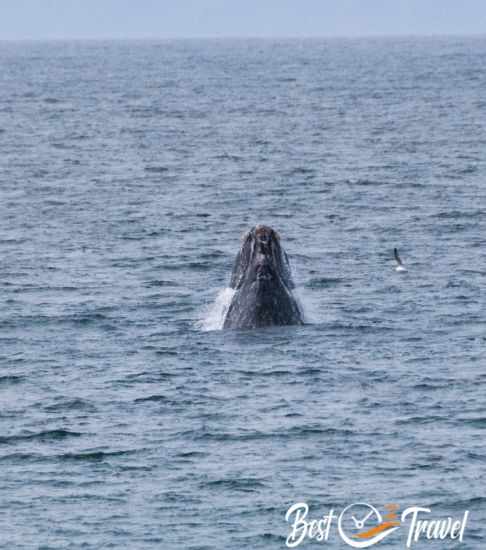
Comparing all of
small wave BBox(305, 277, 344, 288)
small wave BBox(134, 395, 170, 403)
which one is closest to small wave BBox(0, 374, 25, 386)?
small wave BBox(134, 395, 170, 403)

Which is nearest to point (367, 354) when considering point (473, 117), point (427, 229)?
point (427, 229)

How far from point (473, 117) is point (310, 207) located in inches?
1755

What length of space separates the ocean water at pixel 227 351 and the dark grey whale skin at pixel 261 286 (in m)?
0.57

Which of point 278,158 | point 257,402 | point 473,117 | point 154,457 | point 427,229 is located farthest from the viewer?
point 473,117

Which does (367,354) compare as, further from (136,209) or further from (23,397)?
(136,209)

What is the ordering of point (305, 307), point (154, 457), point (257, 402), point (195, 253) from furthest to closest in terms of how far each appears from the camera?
point (195, 253) < point (305, 307) < point (257, 402) < point (154, 457)

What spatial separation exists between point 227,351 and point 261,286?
6.38 ft

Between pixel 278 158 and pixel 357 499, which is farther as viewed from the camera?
pixel 278 158

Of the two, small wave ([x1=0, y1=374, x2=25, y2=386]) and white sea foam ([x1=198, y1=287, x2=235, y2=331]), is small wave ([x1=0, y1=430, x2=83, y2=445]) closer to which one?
small wave ([x1=0, y1=374, x2=25, y2=386])

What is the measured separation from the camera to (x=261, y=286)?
130 feet

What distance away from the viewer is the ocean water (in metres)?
29.5

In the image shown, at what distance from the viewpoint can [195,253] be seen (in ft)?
177

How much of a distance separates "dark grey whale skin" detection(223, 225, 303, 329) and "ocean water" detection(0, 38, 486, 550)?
57 cm

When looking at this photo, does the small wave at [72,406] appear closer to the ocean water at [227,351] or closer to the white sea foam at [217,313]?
the ocean water at [227,351]
